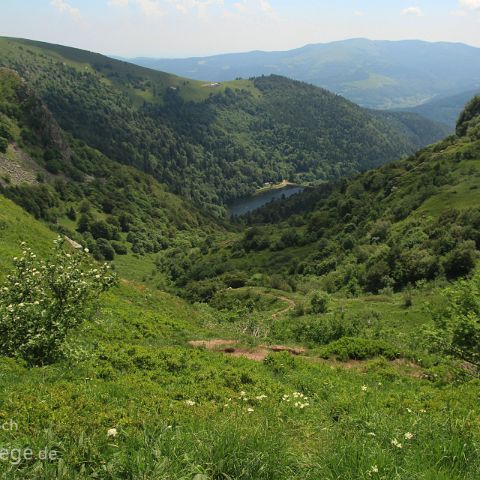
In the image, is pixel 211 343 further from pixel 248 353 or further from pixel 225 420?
pixel 225 420

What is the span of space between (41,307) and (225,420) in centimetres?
913

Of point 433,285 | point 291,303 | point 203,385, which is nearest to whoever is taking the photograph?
point 203,385

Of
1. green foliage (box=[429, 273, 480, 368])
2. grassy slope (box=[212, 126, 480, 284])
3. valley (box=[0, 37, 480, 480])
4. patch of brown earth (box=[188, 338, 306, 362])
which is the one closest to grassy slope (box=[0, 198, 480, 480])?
valley (box=[0, 37, 480, 480])

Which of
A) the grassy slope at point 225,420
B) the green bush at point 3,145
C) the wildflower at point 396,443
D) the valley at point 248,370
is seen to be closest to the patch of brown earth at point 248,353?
the valley at point 248,370

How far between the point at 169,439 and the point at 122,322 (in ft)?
72.9

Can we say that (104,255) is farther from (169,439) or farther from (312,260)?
(169,439)

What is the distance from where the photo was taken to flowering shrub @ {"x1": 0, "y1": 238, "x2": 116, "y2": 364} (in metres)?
15.0

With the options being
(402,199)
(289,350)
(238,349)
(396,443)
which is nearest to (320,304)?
(289,350)

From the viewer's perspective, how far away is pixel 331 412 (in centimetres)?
1454

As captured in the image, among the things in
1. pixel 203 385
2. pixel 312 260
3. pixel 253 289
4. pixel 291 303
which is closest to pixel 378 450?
pixel 203 385

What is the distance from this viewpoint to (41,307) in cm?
1557

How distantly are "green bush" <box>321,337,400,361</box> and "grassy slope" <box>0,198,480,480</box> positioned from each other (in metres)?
1.81

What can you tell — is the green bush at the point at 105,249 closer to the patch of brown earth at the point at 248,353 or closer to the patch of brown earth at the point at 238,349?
the patch of brown earth at the point at 238,349

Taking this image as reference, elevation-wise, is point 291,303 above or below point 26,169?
below
